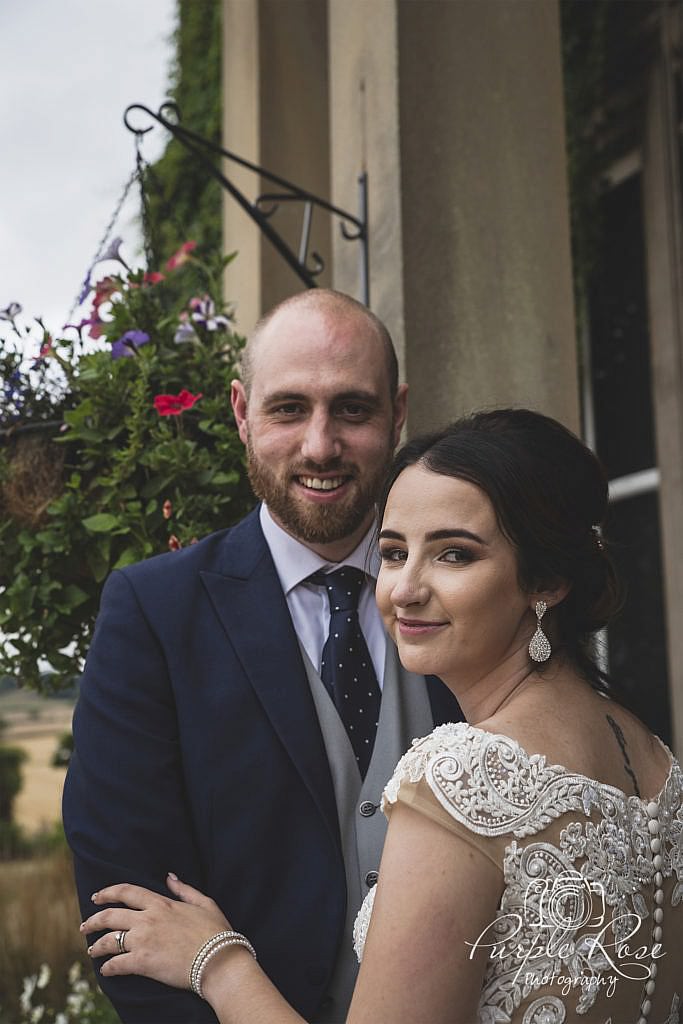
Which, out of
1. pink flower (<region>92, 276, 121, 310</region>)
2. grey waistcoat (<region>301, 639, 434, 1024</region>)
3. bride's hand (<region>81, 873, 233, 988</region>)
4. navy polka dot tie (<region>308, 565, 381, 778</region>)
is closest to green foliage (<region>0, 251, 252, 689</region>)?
pink flower (<region>92, 276, 121, 310</region>)

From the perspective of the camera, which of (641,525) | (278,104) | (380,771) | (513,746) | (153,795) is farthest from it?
(641,525)

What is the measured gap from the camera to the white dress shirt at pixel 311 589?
222 centimetres

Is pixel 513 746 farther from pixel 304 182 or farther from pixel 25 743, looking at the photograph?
pixel 25 743

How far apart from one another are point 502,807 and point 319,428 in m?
0.99

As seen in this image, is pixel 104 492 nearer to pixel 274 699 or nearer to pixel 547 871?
pixel 274 699

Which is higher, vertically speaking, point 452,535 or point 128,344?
point 128,344

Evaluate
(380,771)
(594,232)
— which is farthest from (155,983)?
(594,232)

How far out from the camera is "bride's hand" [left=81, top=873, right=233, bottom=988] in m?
1.72

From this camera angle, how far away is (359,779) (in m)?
2.03

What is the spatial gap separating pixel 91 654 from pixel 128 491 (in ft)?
1.49

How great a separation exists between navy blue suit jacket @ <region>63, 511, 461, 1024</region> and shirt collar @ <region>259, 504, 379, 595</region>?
0.62 ft

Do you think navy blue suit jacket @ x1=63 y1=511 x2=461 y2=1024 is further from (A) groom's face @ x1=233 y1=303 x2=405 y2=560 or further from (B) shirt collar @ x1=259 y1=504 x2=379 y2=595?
(A) groom's face @ x1=233 y1=303 x2=405 y2=560

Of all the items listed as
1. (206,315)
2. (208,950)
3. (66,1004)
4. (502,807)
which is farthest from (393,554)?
(66,1004)

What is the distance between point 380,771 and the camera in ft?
6.63
